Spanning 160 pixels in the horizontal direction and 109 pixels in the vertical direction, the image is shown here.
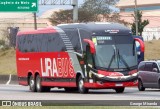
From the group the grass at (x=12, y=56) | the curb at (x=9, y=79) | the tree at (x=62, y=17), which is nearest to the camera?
the curb at (x=9, y=79)

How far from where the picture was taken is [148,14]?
141 m

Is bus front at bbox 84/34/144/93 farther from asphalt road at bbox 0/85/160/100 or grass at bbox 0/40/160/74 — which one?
grass at bbox 0/40/160/74

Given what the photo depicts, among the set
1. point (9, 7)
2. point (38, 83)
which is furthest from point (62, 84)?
point (9, 7)

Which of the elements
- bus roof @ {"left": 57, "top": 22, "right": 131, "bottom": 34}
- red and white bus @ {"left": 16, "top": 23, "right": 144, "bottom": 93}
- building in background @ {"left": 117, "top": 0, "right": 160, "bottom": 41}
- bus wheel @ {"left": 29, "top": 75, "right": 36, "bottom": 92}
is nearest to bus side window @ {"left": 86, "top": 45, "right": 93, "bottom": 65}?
red and white bus @ {"left": 16, "top": 23, "right": 144, "bottom": 93}

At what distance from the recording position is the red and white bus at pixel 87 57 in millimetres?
33406

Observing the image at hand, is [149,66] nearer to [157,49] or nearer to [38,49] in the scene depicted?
[38,49]

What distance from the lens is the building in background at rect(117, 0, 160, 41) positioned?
382 ft

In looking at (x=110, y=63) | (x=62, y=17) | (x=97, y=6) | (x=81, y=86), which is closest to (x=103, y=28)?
(x=110, y=63)

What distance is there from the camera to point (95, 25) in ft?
113

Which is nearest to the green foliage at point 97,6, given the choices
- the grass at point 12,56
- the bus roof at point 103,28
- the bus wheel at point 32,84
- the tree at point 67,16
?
the tree at point 67,16

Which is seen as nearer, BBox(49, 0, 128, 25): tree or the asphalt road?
the asphalt road

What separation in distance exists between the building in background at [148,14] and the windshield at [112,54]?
260ft

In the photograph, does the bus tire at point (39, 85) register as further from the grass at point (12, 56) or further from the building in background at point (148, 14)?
the building in background at point (148, 14)

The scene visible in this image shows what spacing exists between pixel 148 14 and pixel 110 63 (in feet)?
356
